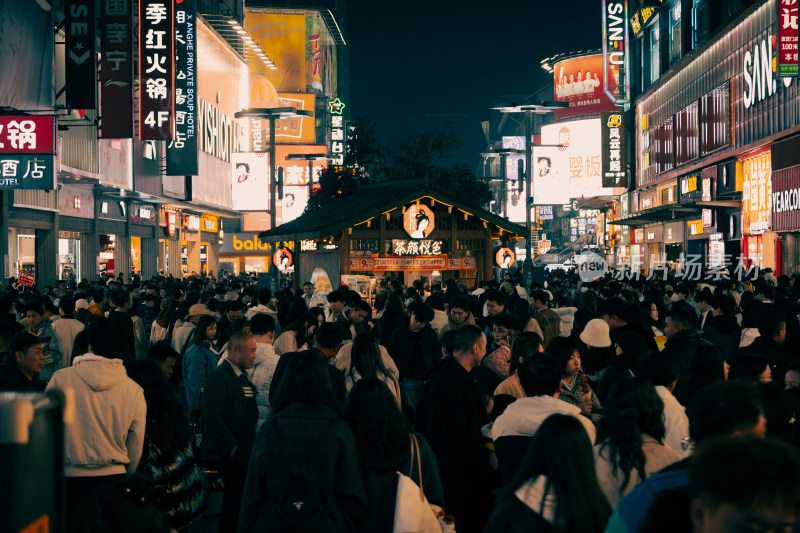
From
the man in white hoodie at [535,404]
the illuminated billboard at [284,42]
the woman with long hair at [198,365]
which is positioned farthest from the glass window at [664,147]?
the illuminated billboard at [284,42]

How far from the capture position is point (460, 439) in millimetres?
6164

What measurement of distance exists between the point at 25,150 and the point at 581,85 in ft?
229

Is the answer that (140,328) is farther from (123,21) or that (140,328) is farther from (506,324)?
(123,21)

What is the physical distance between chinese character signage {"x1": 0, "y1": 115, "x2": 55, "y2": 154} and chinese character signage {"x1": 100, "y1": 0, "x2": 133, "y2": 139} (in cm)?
714

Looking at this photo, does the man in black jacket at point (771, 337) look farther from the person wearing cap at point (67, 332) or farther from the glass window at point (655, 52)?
the glass window at point (655, 52)

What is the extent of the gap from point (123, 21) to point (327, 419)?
85.9 feet

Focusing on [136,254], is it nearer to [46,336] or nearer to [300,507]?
[46,336]

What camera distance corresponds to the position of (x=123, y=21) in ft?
92.0

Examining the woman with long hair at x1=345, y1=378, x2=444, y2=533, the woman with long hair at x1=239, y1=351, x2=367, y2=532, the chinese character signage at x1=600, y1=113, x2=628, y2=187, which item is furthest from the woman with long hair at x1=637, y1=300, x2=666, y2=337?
the chinese character signage at x1=600, y1=113, x2=628, y2=187

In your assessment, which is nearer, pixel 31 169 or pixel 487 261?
pixel 31 169

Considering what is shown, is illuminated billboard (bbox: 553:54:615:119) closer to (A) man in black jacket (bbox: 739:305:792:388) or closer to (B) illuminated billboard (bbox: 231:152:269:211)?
(B) illuminated billboard (bbox: 231:152:269:211)

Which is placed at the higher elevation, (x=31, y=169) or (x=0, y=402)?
(x=31, y=169)

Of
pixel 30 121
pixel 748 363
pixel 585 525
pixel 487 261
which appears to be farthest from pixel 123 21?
pixel 585 525

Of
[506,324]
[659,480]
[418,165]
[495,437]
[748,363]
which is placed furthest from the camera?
[418,165]
